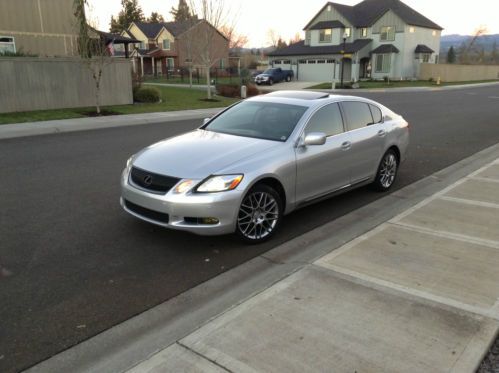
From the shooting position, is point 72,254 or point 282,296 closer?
point 282,296

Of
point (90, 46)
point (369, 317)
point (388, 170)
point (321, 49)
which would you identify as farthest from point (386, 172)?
point (321, 49)

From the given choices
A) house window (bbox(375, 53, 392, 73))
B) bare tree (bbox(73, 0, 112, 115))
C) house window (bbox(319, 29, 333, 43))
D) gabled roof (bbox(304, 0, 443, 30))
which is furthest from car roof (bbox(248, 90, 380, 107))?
house window (bbox(319, 29, 333, 43))

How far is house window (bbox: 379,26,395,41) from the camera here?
4934 centimetres

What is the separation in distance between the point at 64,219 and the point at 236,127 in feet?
7.90

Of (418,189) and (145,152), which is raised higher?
(145,152)

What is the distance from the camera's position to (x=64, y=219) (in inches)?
228

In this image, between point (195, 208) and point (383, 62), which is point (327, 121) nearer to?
point (195, 208)

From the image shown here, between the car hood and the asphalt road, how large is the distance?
2.74 feet

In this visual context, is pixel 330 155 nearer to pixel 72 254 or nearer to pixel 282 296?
pixel 282 296

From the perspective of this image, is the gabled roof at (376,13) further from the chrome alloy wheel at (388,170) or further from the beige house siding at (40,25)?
the chrome alloy wheel at (388,170)

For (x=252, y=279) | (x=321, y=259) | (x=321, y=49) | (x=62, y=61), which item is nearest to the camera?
(x=252, y=279)

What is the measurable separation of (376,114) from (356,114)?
59cm

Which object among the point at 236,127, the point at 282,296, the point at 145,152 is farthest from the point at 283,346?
the point at 236,127

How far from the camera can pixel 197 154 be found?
199 inches
